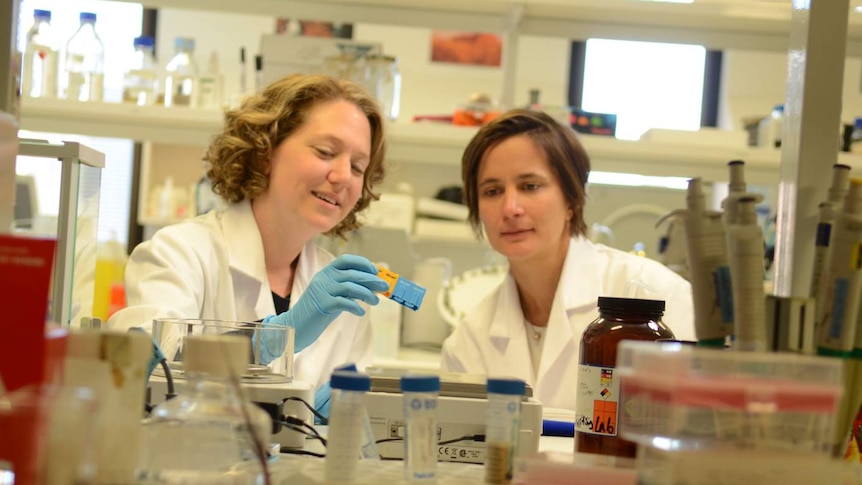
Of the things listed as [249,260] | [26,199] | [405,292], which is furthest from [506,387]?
[26,199]

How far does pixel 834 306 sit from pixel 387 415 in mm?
567

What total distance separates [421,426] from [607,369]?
1.07ft

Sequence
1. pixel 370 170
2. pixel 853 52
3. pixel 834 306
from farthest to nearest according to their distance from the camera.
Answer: pixel 853 52 < pixel 370 170 < pixel 834 306

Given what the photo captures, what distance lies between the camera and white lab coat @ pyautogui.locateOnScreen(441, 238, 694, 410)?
2.11 m

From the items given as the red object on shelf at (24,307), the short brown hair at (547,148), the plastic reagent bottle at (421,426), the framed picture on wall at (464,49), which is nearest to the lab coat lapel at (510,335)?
the short brown hair at (547,148)

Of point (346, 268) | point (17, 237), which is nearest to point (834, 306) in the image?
point (17, 237)

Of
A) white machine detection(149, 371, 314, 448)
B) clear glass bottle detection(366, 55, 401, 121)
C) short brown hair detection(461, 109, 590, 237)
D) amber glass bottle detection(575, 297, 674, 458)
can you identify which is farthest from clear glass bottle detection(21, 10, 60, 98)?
amber glass bottle detection(575, 297, 674, 458)

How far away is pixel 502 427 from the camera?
0.88 metres

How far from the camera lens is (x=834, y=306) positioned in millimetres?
877

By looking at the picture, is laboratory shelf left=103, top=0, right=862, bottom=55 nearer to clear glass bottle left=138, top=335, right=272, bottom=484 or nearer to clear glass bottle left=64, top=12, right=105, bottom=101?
clear glass bottle left=64, top=12, right=105, bottom=101

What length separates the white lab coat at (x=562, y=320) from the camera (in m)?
2.11

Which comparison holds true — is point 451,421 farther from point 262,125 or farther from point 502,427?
point 262,125

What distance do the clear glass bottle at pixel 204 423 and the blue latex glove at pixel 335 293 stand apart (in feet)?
2.87

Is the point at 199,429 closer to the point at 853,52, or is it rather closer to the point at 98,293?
the point at 98,293
